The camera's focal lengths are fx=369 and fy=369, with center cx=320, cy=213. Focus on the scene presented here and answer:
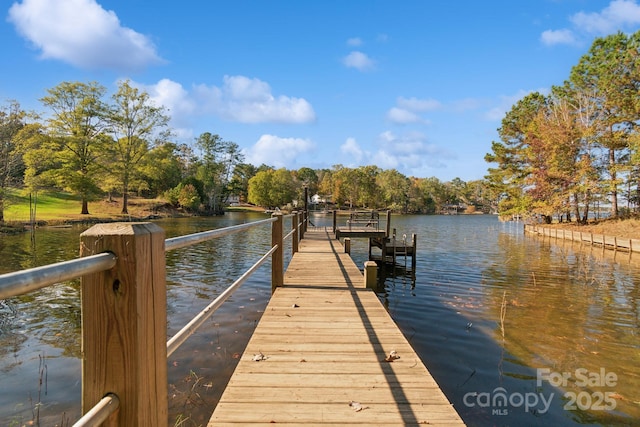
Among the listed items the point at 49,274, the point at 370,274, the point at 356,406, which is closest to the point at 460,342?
the point at 370,274

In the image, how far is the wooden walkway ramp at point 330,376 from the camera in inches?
95.3

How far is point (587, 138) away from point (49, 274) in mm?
35061

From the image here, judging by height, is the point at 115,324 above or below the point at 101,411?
above

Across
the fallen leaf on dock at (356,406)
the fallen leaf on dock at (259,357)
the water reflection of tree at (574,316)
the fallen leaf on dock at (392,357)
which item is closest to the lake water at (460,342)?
the water reflection of tree at (574,316)

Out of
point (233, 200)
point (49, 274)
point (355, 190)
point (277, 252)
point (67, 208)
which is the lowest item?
point (277, 252)

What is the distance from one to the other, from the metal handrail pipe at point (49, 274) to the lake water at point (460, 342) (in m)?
3.91

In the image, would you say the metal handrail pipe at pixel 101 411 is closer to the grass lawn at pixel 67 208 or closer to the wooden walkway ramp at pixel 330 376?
the wooden walkway ramp at pixel 330 376

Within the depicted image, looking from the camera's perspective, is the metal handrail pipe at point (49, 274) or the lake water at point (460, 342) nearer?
the metal handrail pipe at point (49, 274)

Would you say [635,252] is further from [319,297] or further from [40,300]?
[40,300]

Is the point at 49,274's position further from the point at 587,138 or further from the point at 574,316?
the point at 587,138

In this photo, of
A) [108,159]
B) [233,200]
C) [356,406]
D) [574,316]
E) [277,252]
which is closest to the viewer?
[356,406]

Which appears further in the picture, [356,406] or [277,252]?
[277,252]

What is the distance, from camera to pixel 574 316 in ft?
29.0

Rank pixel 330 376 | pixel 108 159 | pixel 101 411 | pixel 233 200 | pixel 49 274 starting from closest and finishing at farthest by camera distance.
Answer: pixel 49 274 → pixel 101 411 → pixel 330 376 → pixel 108 159 → pixel 233 200
